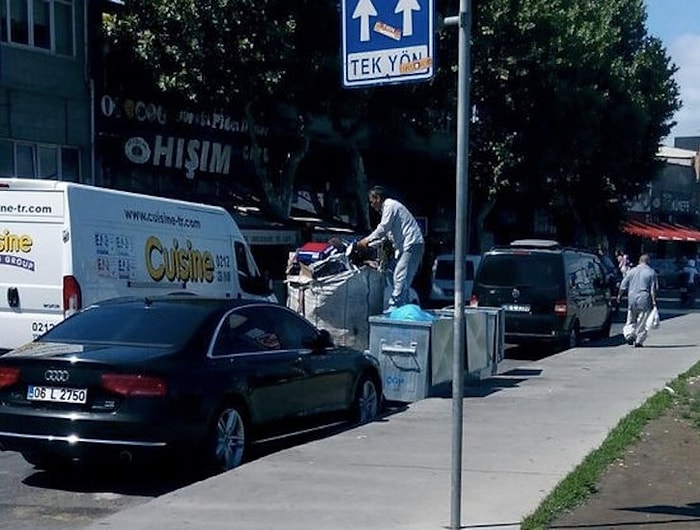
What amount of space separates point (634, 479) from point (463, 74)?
3.72m

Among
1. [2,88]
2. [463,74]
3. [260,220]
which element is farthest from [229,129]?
[463,74]

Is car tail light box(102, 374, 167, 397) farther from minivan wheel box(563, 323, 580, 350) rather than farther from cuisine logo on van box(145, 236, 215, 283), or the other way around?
minivan wheel box(563, 323, 580, 350)

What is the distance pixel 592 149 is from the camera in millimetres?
36375

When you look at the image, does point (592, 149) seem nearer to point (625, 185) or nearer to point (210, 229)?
point (625, 185)

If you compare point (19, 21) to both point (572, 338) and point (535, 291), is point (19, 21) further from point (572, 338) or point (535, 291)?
point (572, 338)

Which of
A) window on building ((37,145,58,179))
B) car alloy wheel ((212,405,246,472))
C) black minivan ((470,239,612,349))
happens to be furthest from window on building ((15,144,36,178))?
car alloy wheel ((212,405,246,472))

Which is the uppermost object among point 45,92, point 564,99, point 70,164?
point 564,99

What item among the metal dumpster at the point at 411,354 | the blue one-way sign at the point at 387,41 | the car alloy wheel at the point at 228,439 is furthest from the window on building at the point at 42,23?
the blue one-way sign at the point at 387,41

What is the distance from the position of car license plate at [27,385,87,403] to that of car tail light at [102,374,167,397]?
207 millimetres

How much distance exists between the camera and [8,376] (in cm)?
894

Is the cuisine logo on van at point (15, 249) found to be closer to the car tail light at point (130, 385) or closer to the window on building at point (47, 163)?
the car tail light at point (130, 385)

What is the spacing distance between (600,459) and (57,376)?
169 inches

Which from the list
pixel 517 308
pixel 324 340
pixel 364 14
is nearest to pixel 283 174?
pixel 517 308

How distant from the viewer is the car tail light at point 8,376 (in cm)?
890
